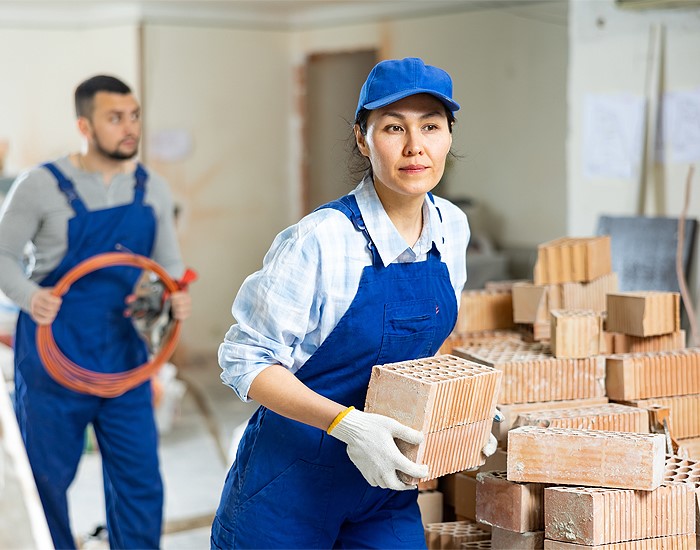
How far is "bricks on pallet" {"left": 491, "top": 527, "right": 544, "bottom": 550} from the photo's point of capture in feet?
6.79

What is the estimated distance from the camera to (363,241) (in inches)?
78.0

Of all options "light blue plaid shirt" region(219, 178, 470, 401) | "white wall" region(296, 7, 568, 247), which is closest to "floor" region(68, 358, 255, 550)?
"light blue plaid shirt" region(219, 178, 470, 401)

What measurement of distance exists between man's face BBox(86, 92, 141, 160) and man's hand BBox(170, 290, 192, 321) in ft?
1.85

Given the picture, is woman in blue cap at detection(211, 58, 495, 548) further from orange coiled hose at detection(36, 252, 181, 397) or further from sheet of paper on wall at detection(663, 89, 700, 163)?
sheet of paper on wall at detection(663, 89, 700, 163)

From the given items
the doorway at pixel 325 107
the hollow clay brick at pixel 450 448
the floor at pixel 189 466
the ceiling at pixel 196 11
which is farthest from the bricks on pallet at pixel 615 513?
the doorway at pixel 325 107

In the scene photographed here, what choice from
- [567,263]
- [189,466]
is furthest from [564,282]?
[189,466]

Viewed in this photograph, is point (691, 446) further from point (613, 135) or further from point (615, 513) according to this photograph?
point (613, 135)

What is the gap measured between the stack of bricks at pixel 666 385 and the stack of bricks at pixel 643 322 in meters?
0.10

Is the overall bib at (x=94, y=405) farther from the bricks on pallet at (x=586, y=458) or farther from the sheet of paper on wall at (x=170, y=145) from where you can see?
the sheet of paper on wall at (x=170, y=145)

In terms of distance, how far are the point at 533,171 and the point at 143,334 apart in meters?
3.15

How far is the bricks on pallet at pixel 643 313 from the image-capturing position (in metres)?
2.67

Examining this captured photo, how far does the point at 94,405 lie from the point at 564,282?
166 centimetres

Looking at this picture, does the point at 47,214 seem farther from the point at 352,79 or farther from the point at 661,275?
the point at 352,79

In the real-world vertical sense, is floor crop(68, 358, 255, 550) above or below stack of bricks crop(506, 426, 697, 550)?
below
